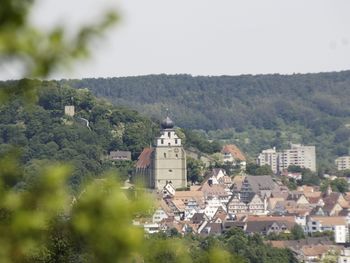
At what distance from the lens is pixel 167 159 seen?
80312 millimetres

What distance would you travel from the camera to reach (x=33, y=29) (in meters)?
4.14

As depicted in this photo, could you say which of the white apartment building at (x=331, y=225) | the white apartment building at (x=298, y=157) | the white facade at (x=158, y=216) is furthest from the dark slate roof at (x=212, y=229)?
the white apartment building at (x=298, y=157)

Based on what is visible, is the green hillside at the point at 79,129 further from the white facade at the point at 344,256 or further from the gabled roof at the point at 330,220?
the white facade at the point at 344,256

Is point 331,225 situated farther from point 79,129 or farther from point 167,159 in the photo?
point 79,129

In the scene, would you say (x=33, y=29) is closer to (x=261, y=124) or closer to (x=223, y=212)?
(x=223, y=212)

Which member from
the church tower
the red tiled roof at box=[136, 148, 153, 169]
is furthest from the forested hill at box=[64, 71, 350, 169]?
the church tower

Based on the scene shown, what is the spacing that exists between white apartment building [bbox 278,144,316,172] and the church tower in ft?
167

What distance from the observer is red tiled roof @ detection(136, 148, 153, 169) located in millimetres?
80312

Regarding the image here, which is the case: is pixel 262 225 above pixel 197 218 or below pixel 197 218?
below

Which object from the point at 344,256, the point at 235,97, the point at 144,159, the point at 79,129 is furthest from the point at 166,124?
the point at 235,97

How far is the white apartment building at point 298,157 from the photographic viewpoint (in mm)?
132250

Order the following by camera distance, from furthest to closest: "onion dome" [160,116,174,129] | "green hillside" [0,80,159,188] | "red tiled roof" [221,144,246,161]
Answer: "red tiled roof" [221,144,246,161], "green hillside" [0,80,159,188], "onion dome" [160,116,174,129]

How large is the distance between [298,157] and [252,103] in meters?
51.0

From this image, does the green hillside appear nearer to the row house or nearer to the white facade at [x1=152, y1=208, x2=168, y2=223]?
the row house
